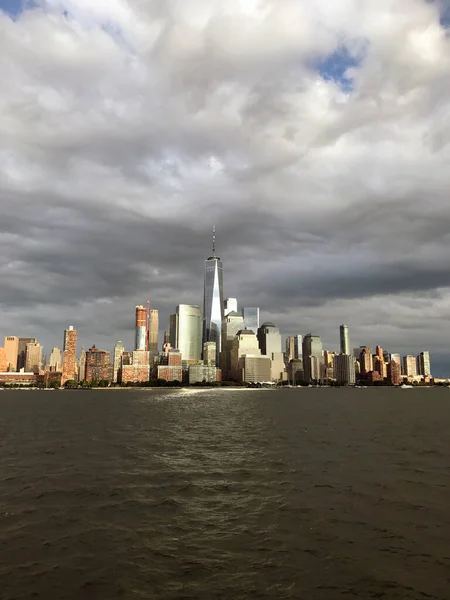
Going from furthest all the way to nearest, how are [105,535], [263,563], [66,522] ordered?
1. [66,522]
2. [105,535]
3. [263,563]

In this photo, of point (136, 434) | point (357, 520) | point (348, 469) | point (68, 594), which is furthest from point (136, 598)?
point (136, 434)

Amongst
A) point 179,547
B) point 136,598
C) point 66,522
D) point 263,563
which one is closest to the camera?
point 136,598

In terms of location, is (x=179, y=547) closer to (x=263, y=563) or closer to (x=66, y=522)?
(x=263, y=563)

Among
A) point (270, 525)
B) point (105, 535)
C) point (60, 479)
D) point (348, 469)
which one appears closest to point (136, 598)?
point (105, 535)

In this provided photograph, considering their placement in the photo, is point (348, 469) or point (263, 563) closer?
point (263, 563)

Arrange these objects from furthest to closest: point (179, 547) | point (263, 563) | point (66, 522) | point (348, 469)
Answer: point (348, 469), point (66, 522), point (179, 547), point (263, 563)

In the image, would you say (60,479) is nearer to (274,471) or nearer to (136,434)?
(274,471)
